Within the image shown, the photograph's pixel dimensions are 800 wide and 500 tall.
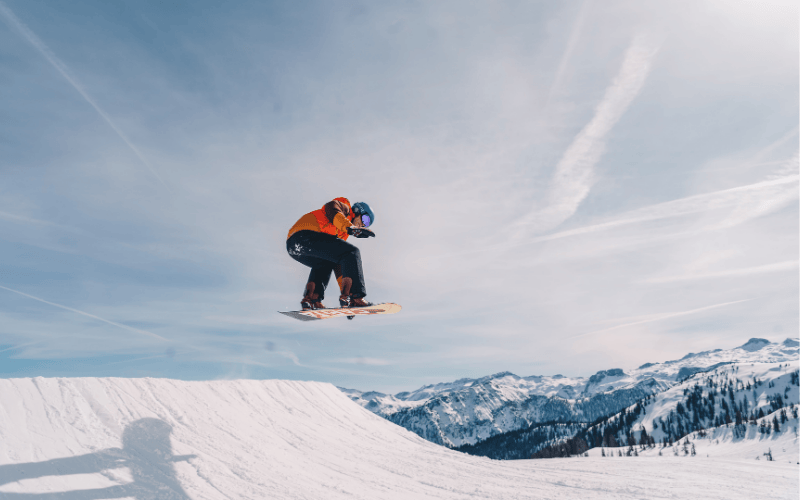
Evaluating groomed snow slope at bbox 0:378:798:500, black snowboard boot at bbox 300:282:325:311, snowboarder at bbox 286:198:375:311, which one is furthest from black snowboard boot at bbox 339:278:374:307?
groomed snow slope at bbox 0:378:798:500

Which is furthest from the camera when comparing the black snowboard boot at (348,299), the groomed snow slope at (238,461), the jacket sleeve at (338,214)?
the black snowboard boot at (348,299)

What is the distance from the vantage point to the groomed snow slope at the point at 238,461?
7488mm

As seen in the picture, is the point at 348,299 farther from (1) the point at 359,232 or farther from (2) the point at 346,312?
(1) the point at 359,232

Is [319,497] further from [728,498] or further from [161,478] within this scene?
[728,498]

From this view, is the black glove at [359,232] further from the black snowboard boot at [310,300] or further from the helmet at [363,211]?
the black snowboard boot at [310,300]

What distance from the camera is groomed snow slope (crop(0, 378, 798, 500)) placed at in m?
7.49

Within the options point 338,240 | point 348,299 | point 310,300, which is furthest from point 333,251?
point 310,300

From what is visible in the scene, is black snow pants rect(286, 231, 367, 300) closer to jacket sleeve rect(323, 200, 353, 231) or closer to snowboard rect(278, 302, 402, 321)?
jacket sleeve rect(323, 200, 353, 231)

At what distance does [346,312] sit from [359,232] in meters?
2.34

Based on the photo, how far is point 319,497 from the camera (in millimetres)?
8500

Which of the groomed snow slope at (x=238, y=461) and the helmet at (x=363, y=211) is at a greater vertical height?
the helmet at (x=363, y=211)

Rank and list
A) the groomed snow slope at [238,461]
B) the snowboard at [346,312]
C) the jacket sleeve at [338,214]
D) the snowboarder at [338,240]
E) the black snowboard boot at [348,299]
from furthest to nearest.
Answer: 1. the snowboard at [346,312]
2. the black snowboard boot at [348,299]
3. the snowboarder at [338,240]
4. the jacket sleeve at [338,214]
5. the groomed snow slope at [238,461]

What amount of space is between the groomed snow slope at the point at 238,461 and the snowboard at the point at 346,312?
11.5 feet

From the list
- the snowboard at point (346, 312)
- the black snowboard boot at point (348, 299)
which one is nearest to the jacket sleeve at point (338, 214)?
the black snowboard boot at point (348, 299)
